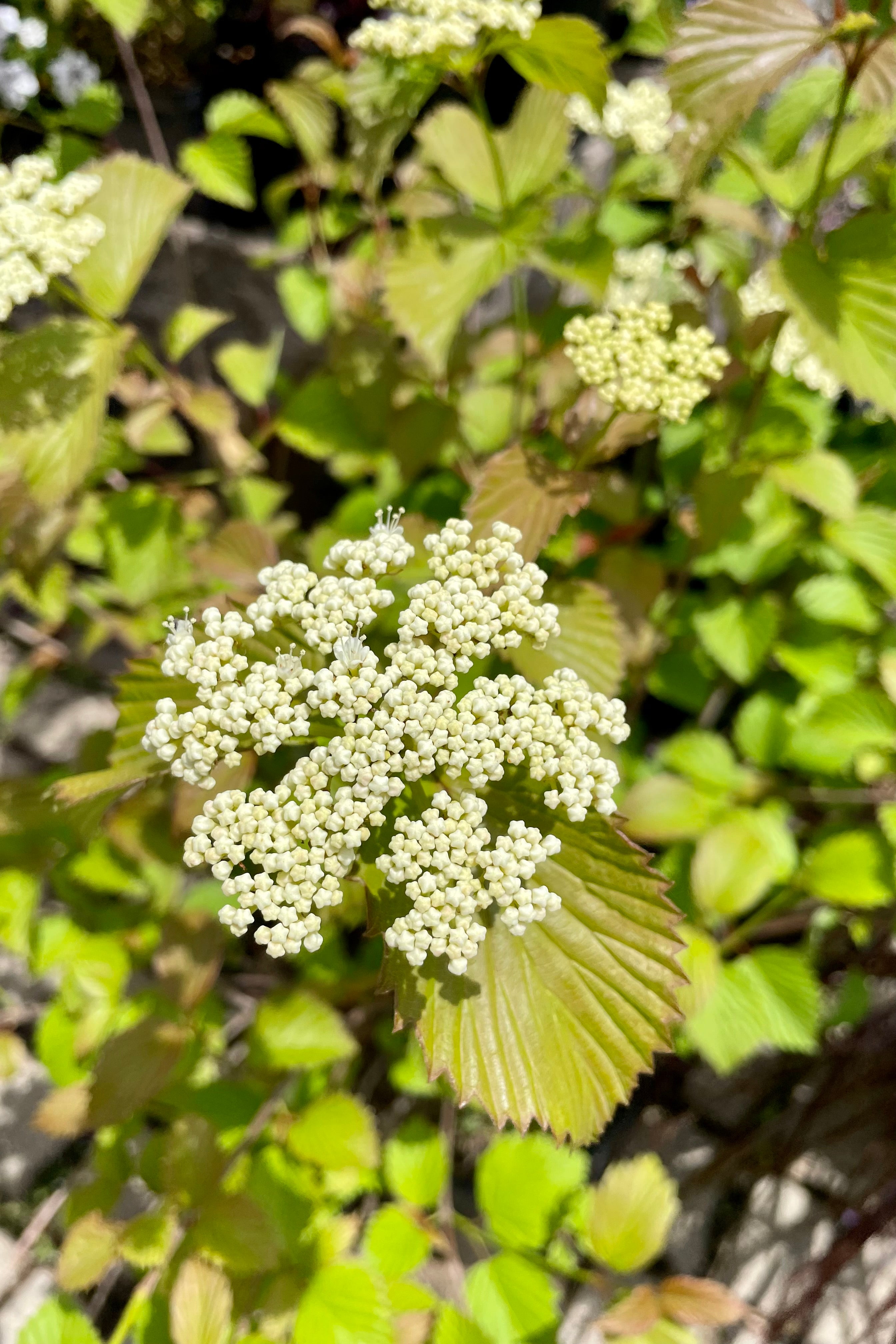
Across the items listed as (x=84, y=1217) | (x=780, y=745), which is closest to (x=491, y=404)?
(x=780, y=745)

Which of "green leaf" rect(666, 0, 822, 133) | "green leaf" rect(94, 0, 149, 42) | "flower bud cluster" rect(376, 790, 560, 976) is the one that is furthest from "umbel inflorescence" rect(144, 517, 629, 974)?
"green leaf" rect(94, 0, 149, 42)

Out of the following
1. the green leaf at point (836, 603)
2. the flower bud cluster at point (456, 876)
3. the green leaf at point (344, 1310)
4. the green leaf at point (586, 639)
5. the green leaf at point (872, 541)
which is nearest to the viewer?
the flower bud cluster at point (456, 876)

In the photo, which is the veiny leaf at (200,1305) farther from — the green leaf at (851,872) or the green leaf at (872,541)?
the green leaf at (872,541)

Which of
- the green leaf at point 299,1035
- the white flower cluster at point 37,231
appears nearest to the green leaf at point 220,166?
the white flower cluster at point 37,231

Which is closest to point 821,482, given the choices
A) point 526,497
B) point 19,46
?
point 526,497

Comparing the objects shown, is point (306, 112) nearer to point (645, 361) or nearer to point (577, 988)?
point (645, 361)

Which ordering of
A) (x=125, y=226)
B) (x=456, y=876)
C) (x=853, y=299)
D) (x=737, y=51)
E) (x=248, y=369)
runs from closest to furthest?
1. (x=456, y=876)
2. (x=737, y=51)
3. (x=853, y=299)
4. (x=125, y=226)
5. (x=248, y=369)
